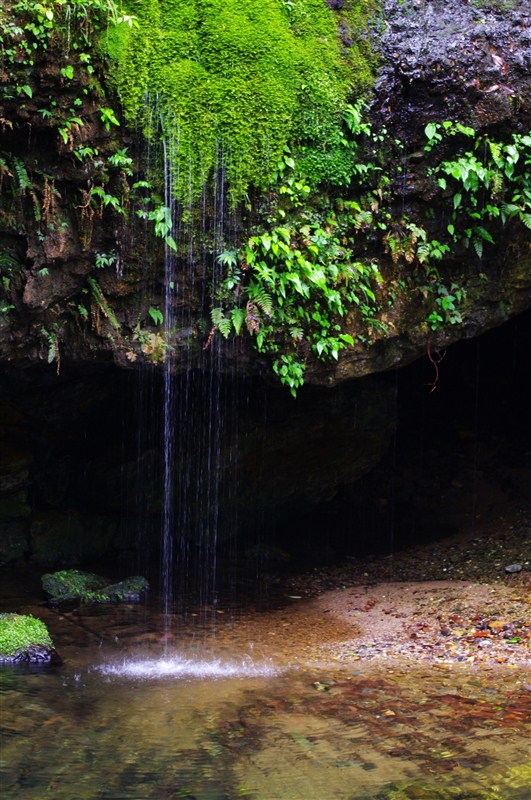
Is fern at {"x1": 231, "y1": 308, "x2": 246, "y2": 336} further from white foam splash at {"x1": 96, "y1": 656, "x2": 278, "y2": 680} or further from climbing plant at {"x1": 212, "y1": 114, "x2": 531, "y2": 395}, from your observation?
white foam splash at {"x1": 96, "y1": 656, "x2": 278, "y2": 680}

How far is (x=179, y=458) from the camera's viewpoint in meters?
11.5

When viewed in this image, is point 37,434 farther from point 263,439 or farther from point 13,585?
point 263,439

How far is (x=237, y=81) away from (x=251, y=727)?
6.04 m

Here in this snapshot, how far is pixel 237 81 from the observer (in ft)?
23.9

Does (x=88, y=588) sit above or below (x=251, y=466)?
below

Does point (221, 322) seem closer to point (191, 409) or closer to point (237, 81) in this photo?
point (237, 81)

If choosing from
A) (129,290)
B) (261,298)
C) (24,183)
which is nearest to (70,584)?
(129,290)

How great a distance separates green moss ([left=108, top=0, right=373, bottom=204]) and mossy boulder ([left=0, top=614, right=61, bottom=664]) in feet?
15.0

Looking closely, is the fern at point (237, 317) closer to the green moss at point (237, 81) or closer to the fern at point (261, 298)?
the fern at point (261, 298)

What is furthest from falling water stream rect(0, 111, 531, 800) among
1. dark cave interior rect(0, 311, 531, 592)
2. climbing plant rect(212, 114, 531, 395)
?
dark cave interior rect(0, 311, 531, 592)

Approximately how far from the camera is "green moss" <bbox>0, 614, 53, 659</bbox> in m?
6.68

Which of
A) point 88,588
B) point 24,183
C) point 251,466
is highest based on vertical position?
point 24,183

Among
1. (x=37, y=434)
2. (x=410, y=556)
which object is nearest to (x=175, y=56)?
(x=37, y=434)

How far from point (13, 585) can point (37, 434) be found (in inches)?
90.4
